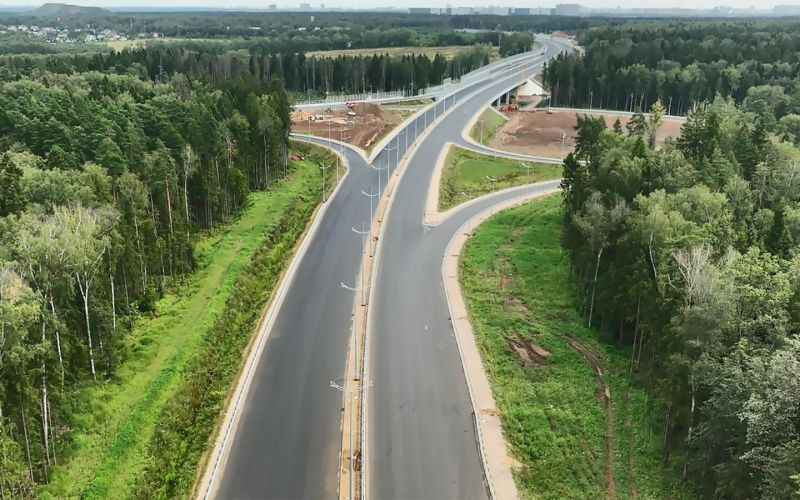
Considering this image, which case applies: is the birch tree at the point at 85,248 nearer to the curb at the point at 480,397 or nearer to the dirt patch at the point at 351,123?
the curb at the point at 480,397

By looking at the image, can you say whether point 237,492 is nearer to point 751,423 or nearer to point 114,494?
point 114,494

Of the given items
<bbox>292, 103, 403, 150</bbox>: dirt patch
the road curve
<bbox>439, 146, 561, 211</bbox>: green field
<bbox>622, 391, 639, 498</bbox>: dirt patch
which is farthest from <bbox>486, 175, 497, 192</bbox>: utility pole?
<bbox>622, 391, 639, 498</bbox>: dirt patch

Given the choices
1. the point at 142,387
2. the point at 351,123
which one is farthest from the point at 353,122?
the point at 142,387

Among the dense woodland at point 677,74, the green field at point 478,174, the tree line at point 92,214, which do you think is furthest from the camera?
the dense woodland at point 677,74

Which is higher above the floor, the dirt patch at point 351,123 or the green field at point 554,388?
the dirt patch at point 351,123

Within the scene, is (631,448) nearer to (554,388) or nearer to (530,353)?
(554,388)

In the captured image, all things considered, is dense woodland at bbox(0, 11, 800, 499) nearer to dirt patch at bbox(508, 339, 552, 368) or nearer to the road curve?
dirt patch at bbox(508, 339, 552, 368)

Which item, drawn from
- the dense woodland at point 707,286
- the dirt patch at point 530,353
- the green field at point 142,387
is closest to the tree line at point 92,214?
the green field at point 142,387

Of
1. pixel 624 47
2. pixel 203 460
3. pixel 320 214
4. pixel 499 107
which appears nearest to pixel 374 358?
pixel 203 460
